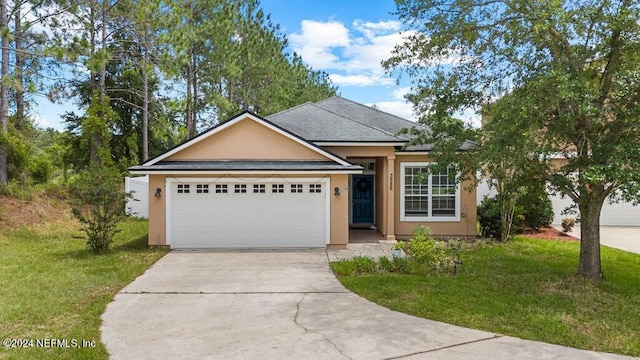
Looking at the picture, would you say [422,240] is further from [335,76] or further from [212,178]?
[335,76]

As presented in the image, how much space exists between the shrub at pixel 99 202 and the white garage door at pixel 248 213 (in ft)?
4.82

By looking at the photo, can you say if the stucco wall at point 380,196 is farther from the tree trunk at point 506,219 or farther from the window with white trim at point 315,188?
the tree trunk at point 506,219

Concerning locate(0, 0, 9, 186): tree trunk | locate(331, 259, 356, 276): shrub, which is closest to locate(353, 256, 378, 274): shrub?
locate(331, 259, 356, 276): shrub

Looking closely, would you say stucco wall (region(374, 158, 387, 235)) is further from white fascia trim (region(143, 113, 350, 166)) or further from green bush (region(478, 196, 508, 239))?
green bush (region(478, 196, 508, 239))

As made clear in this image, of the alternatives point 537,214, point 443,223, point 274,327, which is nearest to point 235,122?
point 443,223

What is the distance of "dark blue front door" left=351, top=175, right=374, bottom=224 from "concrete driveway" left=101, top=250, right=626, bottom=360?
7693 millimetres

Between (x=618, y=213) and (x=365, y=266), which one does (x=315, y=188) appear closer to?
(x=365, y=266)

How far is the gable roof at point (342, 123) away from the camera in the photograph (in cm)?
1330

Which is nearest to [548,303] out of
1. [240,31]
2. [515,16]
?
[515,16]

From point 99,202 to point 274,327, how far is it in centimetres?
731

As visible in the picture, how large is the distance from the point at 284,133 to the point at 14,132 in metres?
12.4

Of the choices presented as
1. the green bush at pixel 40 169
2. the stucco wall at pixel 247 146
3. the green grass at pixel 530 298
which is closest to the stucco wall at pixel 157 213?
the stucco wall at pixel 247 146

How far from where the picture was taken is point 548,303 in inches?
265

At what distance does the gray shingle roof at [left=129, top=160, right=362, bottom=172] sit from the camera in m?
11.7
